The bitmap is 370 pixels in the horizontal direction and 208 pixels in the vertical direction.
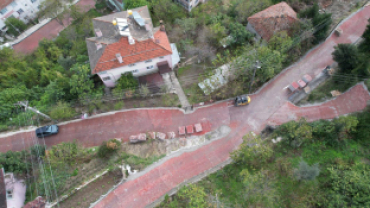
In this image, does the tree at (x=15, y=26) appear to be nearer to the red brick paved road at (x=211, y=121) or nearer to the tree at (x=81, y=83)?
the tree at (x=81, y=83)

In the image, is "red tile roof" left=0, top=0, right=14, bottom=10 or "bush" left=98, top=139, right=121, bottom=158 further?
"red tile roof" left=0, top=0, right=14, bottom=10

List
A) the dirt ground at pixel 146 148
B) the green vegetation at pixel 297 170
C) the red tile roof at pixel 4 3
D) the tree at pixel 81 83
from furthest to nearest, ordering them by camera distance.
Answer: the red tile roof at pixel 4 3 < the tree at pixel 81 83 < the dirt ground at pixel 146 148 < the green vegetation at pixel 297 170

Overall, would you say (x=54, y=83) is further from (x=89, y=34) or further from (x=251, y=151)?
(x=251, y=151)

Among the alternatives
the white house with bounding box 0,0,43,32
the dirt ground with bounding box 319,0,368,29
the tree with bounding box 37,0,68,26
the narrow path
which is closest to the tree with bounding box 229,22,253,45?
the narrow path

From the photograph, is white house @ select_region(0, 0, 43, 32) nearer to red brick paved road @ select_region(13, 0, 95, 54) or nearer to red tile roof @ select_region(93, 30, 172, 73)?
red brick paved road @ select_region(13, 0, 95, 54)

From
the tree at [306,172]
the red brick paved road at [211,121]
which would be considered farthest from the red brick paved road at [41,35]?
the tree at [306,172]

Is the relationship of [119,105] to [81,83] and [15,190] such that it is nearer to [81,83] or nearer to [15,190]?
[81,83]

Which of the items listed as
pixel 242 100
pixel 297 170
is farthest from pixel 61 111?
pixel 297 170
